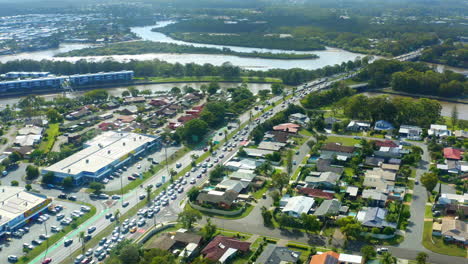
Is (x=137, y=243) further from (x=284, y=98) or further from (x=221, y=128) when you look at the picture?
(x=284, y=98)

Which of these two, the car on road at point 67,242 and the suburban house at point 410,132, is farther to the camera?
the suburban house at point 410,132

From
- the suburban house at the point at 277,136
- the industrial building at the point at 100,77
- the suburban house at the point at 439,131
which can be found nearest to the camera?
the suburban house at the point at 277,136

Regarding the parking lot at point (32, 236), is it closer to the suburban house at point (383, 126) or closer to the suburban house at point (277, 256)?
the suburban house at point (277, 256)

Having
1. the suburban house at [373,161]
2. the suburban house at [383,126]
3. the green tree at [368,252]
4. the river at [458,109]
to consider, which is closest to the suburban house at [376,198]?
the suburban house at [373,161]

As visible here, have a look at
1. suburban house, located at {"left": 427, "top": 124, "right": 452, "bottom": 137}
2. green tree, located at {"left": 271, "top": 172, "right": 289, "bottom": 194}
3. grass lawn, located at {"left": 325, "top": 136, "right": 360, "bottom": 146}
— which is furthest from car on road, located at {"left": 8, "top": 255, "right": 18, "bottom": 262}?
suburban house, located at {"left": 427, "top": 124, "right": 452, "bottom": 137}

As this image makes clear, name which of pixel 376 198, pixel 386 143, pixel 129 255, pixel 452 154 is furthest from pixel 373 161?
pixel 129 255

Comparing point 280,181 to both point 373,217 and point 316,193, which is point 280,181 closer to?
point 316,193

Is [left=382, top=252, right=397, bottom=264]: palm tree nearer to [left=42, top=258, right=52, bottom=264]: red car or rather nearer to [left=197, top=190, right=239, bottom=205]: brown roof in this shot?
[left=197, top=190, right=239, bottom=205]: brown roof

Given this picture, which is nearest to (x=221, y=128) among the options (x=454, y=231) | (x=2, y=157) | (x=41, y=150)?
(x=41, y=150)
